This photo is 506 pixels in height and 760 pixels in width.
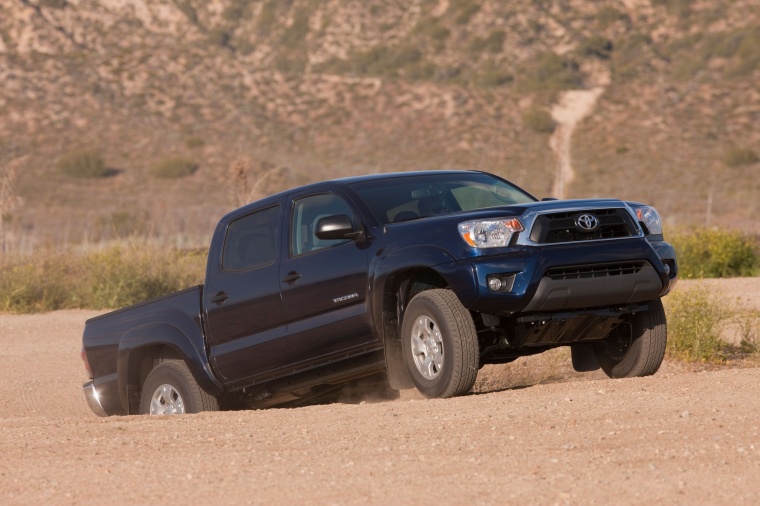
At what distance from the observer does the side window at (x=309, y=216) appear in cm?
910

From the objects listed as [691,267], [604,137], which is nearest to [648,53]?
[604,137]

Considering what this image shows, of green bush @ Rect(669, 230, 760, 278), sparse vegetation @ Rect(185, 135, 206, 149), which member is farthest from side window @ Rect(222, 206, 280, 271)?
sparse vegetation @ Rect(185, 135, 206, 149)

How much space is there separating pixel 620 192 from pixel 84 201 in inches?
762

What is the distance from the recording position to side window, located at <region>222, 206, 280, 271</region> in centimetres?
941

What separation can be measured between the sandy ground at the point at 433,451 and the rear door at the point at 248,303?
20.5 inches

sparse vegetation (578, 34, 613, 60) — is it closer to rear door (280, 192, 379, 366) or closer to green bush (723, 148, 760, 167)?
green bush (723, 148, 760, 167)

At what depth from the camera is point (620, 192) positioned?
152 ft

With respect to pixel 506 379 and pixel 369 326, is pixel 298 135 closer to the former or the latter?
pixel 506 379

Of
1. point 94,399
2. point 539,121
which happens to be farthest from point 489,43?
point 94,399

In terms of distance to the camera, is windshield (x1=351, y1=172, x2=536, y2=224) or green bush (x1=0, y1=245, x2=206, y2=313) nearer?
windshield (x1=351, y1=172, x2=536, y2=224)

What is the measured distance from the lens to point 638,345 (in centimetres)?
933

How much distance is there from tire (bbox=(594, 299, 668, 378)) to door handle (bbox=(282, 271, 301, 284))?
240 centimetres

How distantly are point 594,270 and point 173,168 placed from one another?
4326 cm


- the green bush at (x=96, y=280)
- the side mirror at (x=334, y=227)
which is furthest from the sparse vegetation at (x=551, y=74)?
the side mirror at (x=334, y=227)
